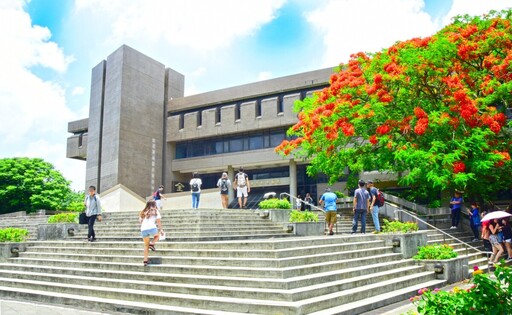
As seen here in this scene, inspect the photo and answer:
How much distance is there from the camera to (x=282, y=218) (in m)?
15.3

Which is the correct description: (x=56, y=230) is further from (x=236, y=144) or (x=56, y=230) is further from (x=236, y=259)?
(x=236, y=144)

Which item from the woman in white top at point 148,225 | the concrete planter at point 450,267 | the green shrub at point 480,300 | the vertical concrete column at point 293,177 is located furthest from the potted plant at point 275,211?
the vertical concrete column at point 293,177

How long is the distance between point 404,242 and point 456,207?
669cm

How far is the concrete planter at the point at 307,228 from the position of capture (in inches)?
567

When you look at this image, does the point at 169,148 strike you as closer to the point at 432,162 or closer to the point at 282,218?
the point at 282,218

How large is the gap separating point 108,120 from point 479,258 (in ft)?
93.8

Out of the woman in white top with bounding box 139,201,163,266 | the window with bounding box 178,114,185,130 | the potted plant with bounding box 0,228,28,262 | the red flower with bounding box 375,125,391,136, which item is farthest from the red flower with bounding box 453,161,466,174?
the window with bounding box 178,114,185,130

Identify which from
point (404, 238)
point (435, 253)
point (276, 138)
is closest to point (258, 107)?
point (276, 138)

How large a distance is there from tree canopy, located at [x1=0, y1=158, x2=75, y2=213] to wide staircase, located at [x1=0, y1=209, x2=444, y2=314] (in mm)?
28799

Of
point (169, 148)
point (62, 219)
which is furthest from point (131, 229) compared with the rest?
point (169, 148)

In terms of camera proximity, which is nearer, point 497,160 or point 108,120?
point 497,160

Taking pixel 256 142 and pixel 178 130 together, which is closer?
pixel 256 142

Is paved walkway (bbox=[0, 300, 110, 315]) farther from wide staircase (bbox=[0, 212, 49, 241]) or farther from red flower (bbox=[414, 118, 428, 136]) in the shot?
wide staircase (bbox=[0, 212, 49, 241])

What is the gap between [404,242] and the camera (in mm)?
10648
